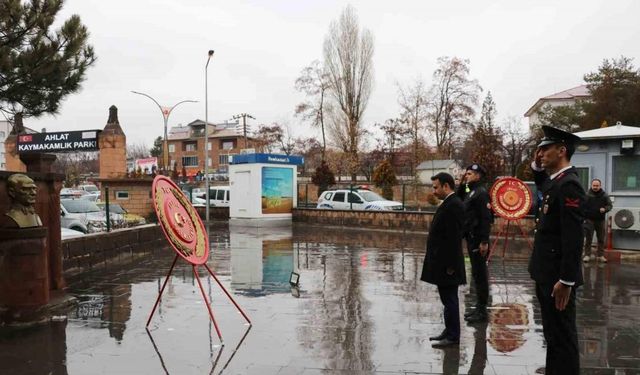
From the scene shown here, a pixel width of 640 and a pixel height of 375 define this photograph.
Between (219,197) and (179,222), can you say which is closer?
(179,222)

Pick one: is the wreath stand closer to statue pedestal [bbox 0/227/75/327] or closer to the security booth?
statue pedestal [bbox 0/227/75/327]

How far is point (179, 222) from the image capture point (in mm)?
6078

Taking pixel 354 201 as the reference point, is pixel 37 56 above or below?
above

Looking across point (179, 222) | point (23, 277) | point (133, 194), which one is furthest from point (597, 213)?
point (133, 194)

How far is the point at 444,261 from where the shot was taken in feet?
18.4

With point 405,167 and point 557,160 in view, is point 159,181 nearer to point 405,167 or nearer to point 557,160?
point 557,160

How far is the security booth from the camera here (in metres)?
11.8

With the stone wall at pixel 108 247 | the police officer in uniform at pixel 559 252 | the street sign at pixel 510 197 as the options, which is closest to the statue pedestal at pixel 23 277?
the stone wall at pixel 108 247

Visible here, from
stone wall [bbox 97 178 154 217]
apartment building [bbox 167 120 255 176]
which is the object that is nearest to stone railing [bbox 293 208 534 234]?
stone wall [bbox 97 178 154 217]

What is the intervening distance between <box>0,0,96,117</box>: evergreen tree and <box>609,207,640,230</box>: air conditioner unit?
11787 millimetres

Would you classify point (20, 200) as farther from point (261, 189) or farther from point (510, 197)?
point (261, 189)

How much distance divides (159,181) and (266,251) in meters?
8.29

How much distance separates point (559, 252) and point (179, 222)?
13.0 feet

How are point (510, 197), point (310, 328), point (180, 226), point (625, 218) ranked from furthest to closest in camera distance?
point (510, 197) < point (625, 218) < point (310, 328) < point (180, 226)
